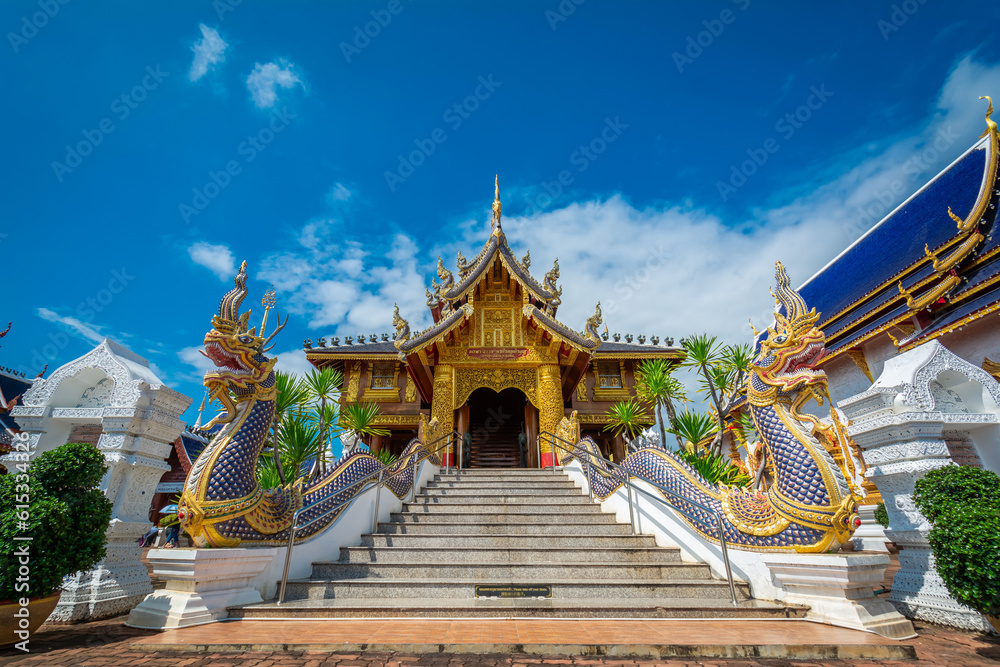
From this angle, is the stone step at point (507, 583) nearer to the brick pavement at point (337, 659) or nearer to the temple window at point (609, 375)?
the brick pavement at point (337, 659)

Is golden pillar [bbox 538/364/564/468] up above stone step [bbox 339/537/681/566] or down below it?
above

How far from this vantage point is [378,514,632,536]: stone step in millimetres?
5520

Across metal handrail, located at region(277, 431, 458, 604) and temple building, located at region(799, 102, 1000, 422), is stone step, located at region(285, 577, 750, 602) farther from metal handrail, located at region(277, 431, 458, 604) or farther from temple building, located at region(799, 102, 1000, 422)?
temple building, located at region(799, 102, 1000, 422)

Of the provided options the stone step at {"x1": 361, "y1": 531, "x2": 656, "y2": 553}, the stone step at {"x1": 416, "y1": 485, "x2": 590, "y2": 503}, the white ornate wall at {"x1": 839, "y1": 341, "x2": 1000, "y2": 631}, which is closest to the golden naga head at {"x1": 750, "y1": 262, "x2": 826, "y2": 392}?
the white ornate wall at {"x1": 839, "y1": 341, "x2": 1000, "y2": 631}

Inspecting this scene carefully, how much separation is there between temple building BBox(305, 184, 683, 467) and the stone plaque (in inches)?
243

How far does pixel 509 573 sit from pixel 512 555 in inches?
16.0

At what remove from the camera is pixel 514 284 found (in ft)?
40.0

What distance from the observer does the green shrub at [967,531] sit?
2.75 m

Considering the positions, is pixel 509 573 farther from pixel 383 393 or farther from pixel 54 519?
pixel 383 393

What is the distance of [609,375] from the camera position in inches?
611

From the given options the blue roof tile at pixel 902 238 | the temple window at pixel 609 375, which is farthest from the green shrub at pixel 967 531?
the temple window at pixel 609 375

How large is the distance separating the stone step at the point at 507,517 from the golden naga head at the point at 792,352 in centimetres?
300

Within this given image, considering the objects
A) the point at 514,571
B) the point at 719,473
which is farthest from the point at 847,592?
the point at 719,473

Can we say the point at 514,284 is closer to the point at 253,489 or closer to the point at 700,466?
the point at 700,466
